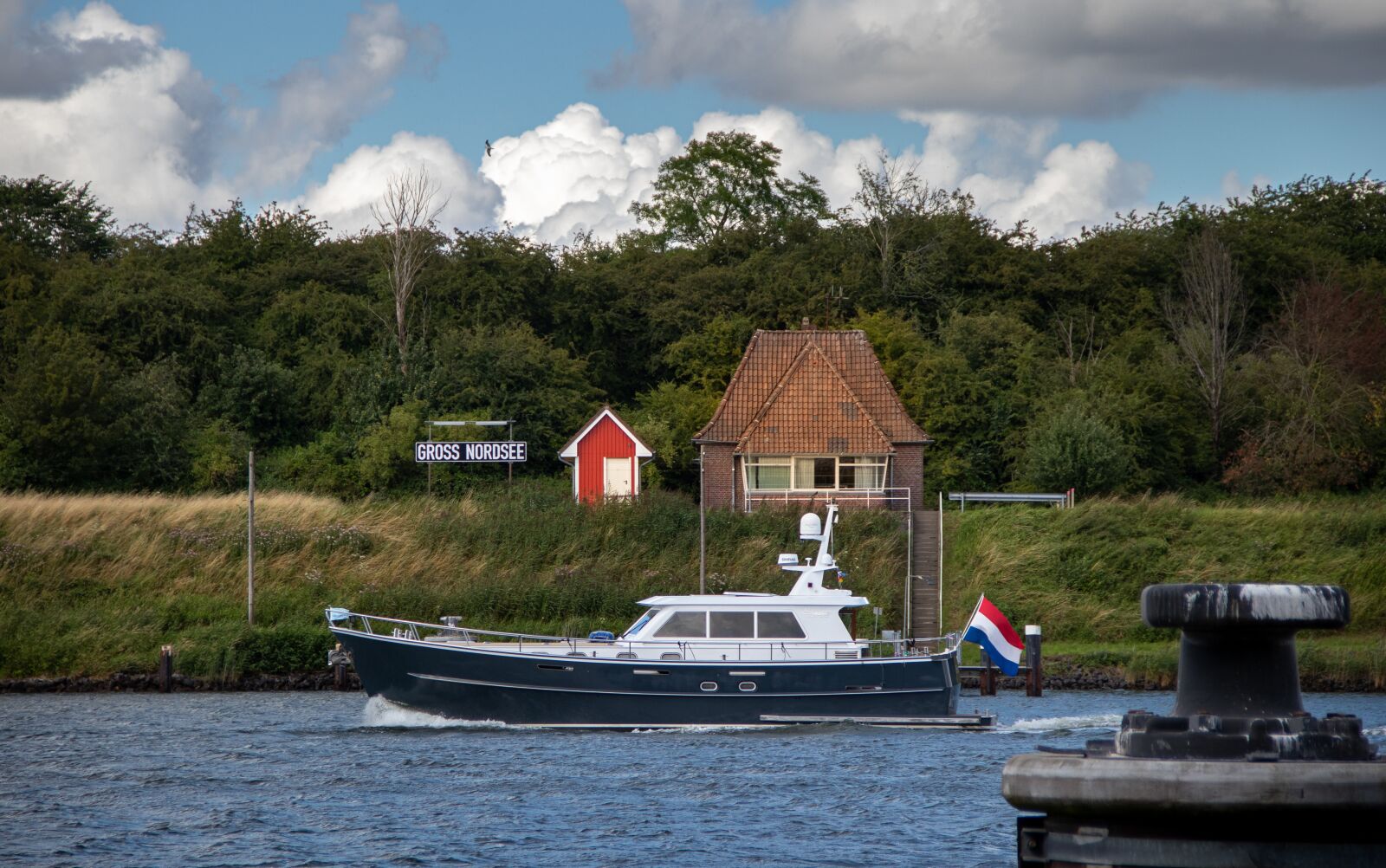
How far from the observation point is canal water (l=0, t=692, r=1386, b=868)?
645 inches

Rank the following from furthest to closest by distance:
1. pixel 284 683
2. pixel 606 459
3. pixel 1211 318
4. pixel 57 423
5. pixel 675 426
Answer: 1. pixel 1211 318
2. pixel 675 426
3. pixel 606 459
4. pixel 57 423
5. pixel 284 683

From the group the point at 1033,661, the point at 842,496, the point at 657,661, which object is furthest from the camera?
the point at 842,496

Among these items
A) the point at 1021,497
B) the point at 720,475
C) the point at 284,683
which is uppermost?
the point at 720,475

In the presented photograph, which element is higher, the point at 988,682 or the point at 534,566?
the point at 534,566

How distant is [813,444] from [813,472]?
34.3 inches

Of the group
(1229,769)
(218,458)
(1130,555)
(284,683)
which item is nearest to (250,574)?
(284,683)

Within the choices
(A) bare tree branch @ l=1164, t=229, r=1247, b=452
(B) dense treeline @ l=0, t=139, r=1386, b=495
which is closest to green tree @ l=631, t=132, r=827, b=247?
(B) dense treeline @ l=0, t=139, r=1386, b=495

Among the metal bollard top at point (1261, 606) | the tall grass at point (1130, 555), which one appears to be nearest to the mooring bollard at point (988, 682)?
the tall grass at point (1130, 555)

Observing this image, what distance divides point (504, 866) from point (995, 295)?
153 feet

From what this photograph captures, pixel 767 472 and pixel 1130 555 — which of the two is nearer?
pixel 1130 555

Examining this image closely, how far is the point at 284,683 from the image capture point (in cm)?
3281

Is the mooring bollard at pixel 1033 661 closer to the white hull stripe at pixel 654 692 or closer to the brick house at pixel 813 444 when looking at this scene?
the white hull stripe at pixel 654 692

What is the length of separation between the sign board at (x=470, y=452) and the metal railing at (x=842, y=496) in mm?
6986

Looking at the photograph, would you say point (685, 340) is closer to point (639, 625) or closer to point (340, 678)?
point (340, 678)
